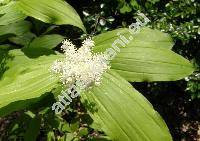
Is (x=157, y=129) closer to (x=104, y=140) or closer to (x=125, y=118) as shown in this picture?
(x=125, y=118)

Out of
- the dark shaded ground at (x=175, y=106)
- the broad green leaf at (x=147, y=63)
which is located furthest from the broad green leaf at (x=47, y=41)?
the dark shaded ground at (x=175, y=106)

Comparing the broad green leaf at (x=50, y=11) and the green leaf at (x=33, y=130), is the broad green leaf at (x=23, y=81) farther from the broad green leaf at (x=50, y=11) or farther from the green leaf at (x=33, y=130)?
the green leaf at (x=33, y=130)

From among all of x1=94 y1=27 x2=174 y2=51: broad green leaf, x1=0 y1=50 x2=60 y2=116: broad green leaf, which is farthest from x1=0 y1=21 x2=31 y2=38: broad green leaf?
x1=94 y1=27 x2=174 y2=51: broad green leaf

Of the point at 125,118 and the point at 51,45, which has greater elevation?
the point at 51,45

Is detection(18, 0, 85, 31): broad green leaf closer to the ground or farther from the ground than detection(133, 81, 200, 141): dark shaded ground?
farther from the ground

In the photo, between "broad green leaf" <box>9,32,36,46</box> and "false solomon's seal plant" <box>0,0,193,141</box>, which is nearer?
"false solomon's seal plant" <box>0,0,193,141</box>

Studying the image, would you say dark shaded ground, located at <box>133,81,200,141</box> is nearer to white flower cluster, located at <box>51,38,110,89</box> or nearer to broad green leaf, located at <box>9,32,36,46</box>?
broad green leaf, located at <box>9,32,36,46</box>

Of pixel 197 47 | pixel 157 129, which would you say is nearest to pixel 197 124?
pixel 197 47
